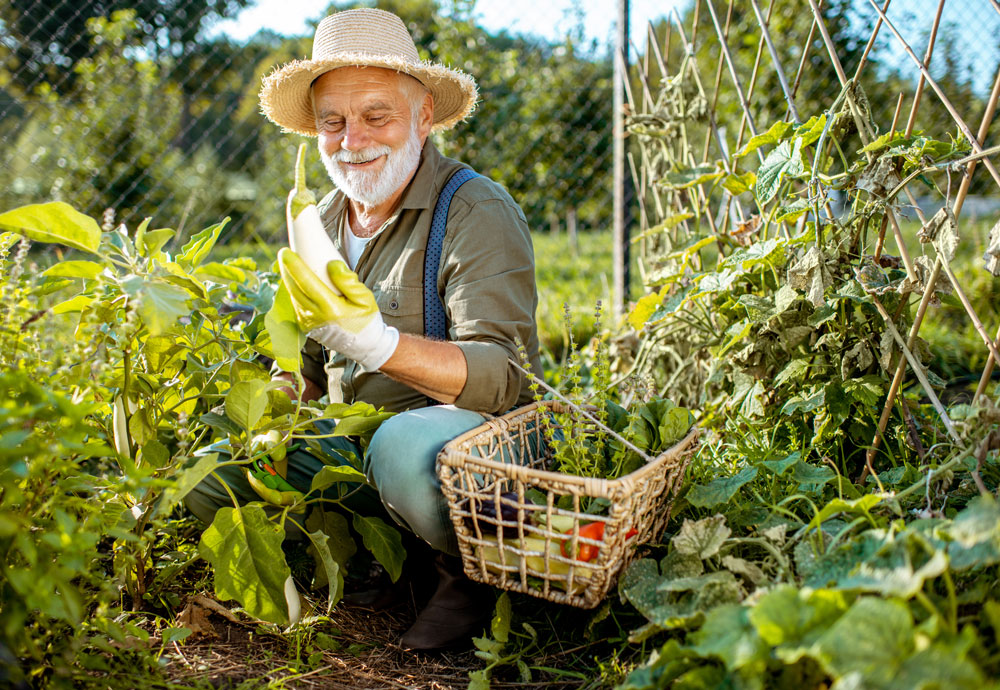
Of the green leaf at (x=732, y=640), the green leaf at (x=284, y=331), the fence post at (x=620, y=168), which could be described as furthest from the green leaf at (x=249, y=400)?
the fence post at (x=620, y=168)

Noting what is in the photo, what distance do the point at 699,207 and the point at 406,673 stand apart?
1505 mm

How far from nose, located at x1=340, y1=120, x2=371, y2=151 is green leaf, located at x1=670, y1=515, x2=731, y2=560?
104 cm

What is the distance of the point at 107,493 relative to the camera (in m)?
1.25

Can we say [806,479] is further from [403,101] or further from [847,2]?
[847,2]

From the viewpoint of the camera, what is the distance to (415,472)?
1.23 meters

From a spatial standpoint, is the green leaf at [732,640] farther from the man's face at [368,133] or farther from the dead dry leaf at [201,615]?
the man's face at [368,133]

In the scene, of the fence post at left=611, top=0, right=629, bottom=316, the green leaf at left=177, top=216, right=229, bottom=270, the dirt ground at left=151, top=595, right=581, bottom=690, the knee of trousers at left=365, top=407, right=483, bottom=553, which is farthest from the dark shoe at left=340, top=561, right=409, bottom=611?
the fence post at left=611, top=0, right=629, bottom=316

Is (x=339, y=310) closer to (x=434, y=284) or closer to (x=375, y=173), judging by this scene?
(x=434, y=284)

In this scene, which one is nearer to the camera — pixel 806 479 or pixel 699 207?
pixel 806 479

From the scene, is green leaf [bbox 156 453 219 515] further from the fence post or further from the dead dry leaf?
the fence post

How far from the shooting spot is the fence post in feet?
9.37

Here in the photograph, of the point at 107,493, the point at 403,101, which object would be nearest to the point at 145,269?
the point at 107,493

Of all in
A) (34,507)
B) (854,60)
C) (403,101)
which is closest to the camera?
(34,507)

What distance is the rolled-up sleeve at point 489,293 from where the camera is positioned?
1376 millimetres
